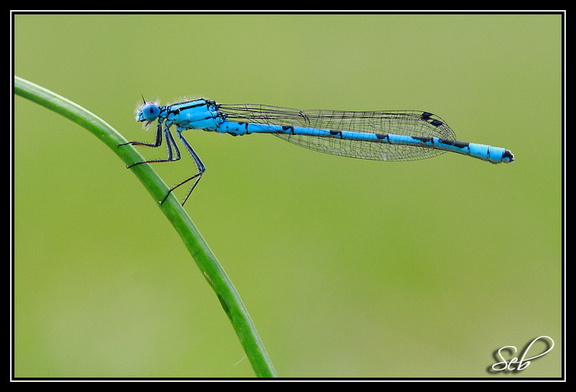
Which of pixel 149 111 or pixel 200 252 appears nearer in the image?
pixel 200 252

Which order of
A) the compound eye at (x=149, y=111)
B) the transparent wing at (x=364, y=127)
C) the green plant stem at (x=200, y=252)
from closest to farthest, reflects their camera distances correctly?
the green plant stem at (x=200, y=252), the compound eye at (x=149, y=111), the transparent wing at (x=364, y=127)

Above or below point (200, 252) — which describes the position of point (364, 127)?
above

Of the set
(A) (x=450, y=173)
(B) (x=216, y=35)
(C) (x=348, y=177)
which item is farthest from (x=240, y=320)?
(B) (x=216, y=35)

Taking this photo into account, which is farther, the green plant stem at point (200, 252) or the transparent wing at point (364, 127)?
the transparent wing at point (364, 127)

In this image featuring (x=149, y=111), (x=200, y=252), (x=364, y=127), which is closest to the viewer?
(x=200, y=252)

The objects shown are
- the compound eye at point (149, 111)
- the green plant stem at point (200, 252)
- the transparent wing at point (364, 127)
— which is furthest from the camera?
the transparent wing at point (364, 127)

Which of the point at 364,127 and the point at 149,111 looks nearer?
the point at 149,111

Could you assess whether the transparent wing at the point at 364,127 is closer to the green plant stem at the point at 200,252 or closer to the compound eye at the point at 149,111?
the compound eye at the point at 149,111

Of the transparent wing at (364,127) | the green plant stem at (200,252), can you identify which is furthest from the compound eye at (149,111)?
the green plant stem at (200,252)

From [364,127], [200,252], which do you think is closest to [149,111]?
[364,127]

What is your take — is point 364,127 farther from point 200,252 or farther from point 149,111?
point 200,252

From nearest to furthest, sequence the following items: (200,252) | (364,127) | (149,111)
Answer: (200,252) < (149,111) < (364,127)
